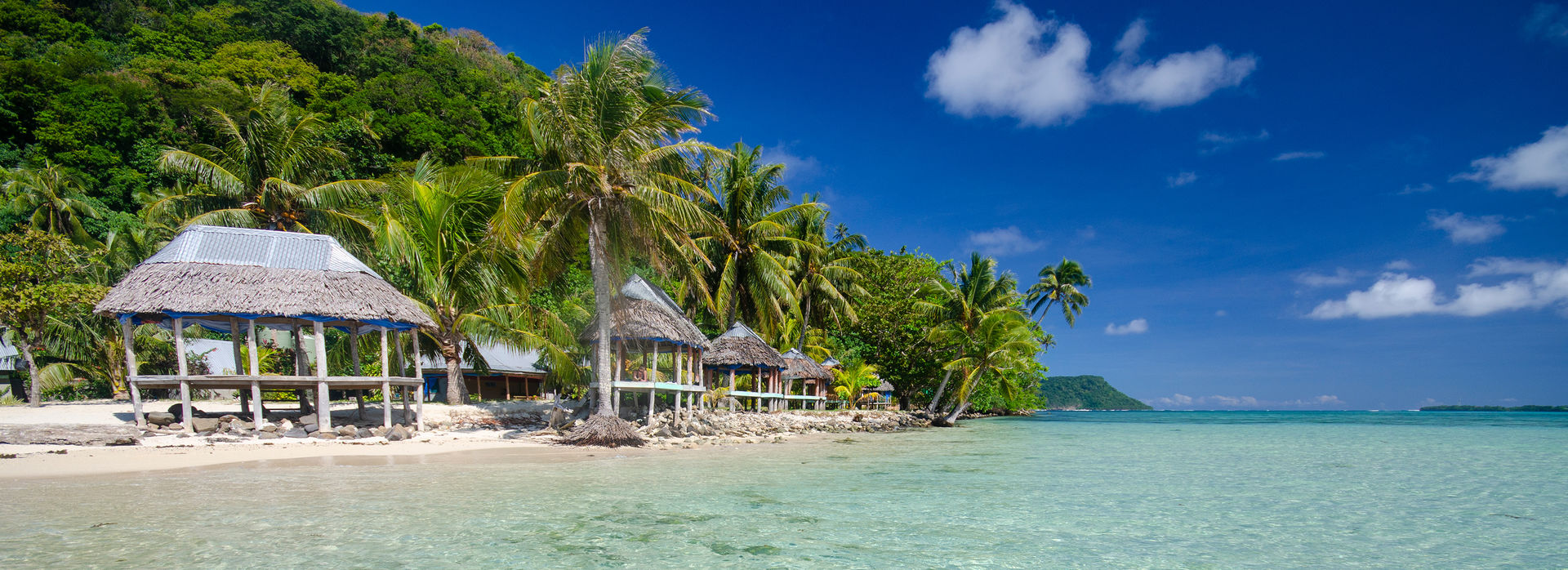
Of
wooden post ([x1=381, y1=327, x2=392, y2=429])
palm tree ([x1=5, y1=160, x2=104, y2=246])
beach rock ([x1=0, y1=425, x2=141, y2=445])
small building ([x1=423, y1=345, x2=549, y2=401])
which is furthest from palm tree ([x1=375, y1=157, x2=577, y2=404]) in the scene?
palm tree ([x1=5, y1=160, x2=104, y2=246])

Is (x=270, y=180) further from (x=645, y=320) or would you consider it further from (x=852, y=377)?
(x=852, y=377)

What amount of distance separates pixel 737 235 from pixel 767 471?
37.6ft

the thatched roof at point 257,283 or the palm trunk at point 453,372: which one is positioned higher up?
the thatched roof at point 257,283

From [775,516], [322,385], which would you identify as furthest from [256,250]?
[775,516]

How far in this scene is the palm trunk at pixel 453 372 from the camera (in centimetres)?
1483

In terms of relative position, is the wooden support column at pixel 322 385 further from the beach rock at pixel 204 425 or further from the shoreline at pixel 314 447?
the beach rock at pixel 204 425

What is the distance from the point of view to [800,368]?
22.0 m

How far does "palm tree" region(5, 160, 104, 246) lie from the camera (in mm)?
21266

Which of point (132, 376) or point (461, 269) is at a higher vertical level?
point (461, 269)

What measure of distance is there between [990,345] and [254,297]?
1894cm

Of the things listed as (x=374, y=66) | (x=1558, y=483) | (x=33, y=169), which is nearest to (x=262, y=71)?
(x=374, y=66)

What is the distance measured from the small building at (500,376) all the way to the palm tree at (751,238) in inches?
243

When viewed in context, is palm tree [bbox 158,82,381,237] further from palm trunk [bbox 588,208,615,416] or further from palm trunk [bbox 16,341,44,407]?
palm trunk [bbox 588,208,615,416]

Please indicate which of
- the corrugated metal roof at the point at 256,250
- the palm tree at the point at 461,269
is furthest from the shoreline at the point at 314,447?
the corrugated metal roof at the point at 256,250
